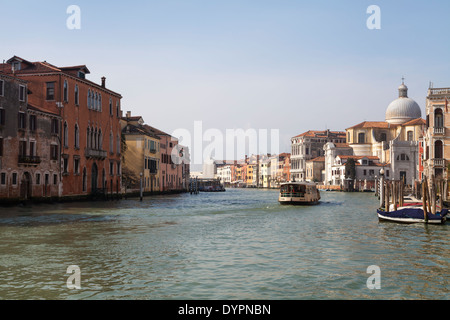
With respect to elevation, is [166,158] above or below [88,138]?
below

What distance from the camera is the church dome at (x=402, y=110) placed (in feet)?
305

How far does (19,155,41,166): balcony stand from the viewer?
30562 mm

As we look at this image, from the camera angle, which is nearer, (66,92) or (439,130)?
(66,92)

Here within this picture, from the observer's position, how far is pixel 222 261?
12023mm

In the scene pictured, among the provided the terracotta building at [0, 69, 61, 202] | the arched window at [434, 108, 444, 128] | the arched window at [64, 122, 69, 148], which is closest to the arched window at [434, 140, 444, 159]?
the arched window at [434, 108, 444, 128]

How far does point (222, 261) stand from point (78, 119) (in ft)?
93.0

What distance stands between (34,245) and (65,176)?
22343mm

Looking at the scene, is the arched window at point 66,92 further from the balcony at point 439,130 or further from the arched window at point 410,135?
the arched window at point 410,135

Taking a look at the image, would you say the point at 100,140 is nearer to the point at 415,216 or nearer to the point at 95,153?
the point at 95,153

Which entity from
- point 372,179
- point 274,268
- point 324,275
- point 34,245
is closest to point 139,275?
point 274,268

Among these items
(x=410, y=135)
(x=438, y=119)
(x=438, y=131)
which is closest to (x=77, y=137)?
(x=438, y=131)

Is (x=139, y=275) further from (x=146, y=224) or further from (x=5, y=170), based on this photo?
(x=5, y=170)

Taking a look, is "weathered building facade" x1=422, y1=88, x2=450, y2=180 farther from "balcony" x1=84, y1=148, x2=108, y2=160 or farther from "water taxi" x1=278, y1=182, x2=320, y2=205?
"balcony" x1=84, y1=148, x2=108, y2=160
